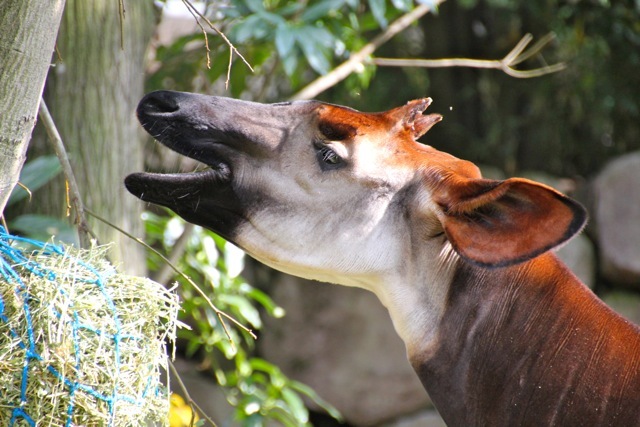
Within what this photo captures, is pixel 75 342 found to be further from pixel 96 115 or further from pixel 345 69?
pixel 345 69

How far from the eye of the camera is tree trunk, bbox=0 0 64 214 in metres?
1.68

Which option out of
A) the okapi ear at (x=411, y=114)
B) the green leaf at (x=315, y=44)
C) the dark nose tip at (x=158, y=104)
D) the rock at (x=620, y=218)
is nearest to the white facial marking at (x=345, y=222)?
the okapi ear at (x=411, y=114)

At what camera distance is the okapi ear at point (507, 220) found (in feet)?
5.51

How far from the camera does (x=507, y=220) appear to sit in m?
1.80

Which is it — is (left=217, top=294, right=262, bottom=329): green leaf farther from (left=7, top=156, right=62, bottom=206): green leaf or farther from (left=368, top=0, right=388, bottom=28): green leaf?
(left=7, top=156, right=62, bottom=206): green leaf

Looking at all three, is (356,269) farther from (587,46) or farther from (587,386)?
(587,46)

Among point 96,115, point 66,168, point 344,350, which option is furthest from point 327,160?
point 344,350

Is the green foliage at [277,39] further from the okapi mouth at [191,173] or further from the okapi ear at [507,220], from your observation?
the okapi ear at [507,220]

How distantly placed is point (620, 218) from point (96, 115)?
13.1 feet

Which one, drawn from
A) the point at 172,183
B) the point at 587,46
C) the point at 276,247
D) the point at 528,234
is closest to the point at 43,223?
the point at 172,183

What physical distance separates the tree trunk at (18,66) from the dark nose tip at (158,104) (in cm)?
34

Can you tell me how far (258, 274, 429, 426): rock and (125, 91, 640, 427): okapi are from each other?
3.78 m

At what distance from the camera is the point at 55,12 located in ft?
5.65

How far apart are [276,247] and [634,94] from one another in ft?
15.4
